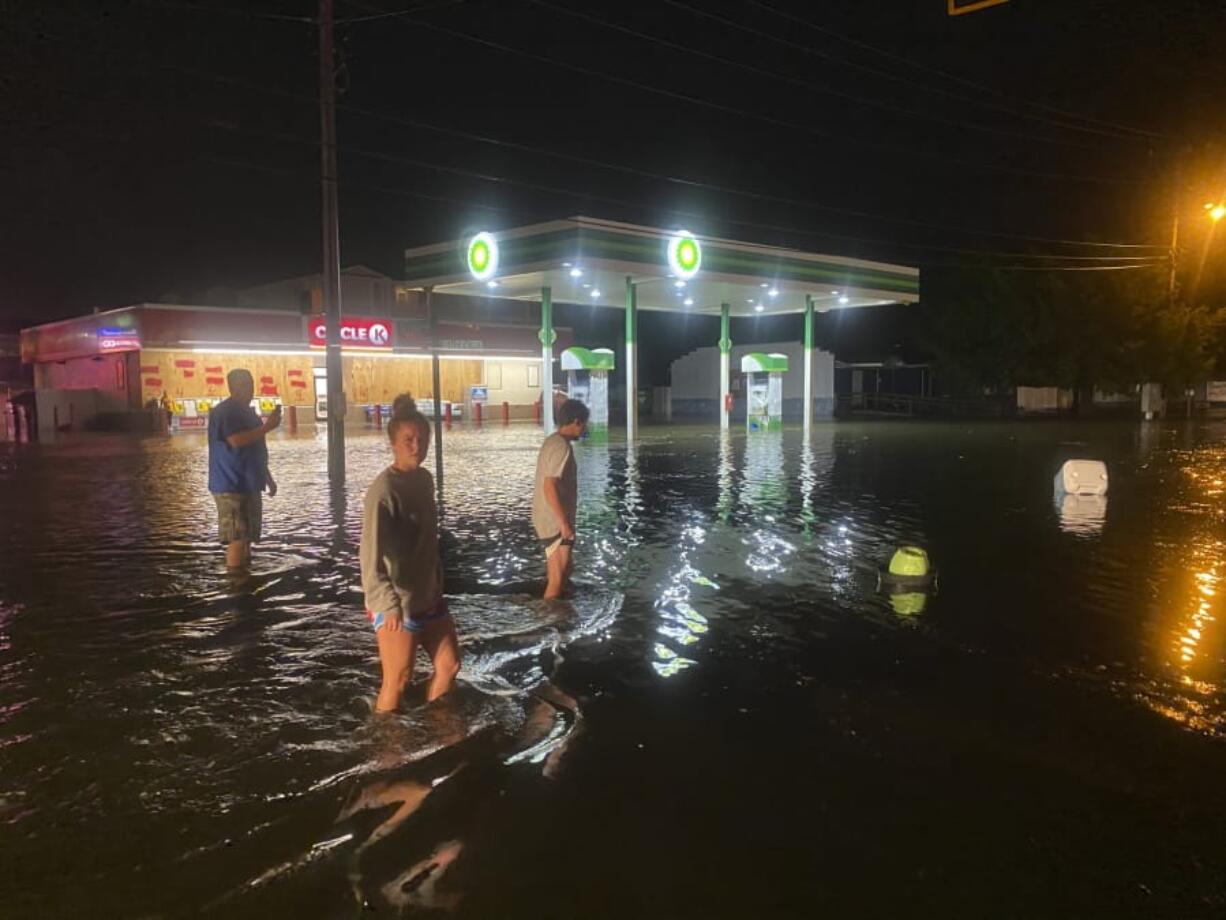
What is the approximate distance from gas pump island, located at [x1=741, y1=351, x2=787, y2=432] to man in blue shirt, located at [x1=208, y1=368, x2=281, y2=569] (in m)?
25.6

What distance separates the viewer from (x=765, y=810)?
3.58m

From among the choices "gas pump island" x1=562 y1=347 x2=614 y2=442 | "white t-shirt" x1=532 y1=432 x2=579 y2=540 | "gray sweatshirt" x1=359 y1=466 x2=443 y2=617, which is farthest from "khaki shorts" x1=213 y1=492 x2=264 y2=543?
"gas pump island" x1=562 y1=347 x2=614 y2=442

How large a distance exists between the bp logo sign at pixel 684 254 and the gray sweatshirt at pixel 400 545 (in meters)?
20.2

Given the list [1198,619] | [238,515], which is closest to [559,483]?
[238,515]

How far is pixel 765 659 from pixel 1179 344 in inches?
1827

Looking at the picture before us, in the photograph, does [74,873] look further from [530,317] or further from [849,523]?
[530,317]

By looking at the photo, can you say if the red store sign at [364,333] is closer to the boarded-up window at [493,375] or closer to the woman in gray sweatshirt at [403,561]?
the boarded-up window at [493,375]

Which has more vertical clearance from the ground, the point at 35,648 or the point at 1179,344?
the point at 1179,344

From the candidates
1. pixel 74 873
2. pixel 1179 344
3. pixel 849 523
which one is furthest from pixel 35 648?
pixel 1179 344

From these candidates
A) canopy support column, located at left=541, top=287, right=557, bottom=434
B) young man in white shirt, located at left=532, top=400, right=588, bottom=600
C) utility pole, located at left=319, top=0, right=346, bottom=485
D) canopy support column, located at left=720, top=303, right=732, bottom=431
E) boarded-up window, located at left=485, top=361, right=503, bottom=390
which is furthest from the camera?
boarded-up window, located at left=485, top=361, right=503, bottom=390

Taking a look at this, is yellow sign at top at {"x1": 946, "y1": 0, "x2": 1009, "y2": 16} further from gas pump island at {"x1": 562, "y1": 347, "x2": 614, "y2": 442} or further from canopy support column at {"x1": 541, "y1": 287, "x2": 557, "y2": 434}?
gas pump island at {"x1": 562, "y1": 347, "x2": 614, "y2": 442}

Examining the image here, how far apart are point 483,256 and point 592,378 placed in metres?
6.25

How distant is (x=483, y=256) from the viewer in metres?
23.4

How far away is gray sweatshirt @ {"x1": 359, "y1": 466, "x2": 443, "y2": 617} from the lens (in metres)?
4.00
